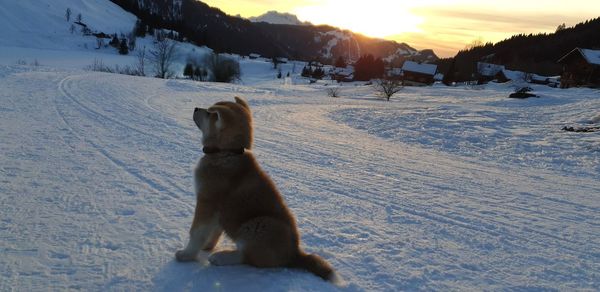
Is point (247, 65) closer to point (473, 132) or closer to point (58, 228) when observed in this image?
point (473, 132)

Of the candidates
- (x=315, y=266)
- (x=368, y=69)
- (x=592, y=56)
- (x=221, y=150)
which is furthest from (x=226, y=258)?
(x=368, y=69)

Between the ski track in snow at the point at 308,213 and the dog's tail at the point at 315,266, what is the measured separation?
8 centimetres

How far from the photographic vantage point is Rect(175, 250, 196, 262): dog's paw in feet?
12.6

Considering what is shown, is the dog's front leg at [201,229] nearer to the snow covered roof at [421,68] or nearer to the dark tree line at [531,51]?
the dark tree line at [531,51]

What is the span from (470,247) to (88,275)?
4044 mm

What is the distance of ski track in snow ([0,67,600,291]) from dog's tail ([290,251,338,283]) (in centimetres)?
8

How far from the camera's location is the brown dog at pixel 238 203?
354 centimetres

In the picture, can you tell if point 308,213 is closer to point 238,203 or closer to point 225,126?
point 238,203

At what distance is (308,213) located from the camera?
5504mm

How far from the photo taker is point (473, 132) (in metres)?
15.4

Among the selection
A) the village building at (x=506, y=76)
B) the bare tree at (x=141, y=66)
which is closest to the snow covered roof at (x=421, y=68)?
the village building at (x=506, y=76)

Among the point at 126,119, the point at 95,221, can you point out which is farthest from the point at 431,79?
the point at 95,221

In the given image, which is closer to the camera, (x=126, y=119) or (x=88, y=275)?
(x=88, y=275)

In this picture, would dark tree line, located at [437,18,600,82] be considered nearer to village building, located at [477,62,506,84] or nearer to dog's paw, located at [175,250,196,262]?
village building, located at [477,62,506,84]
